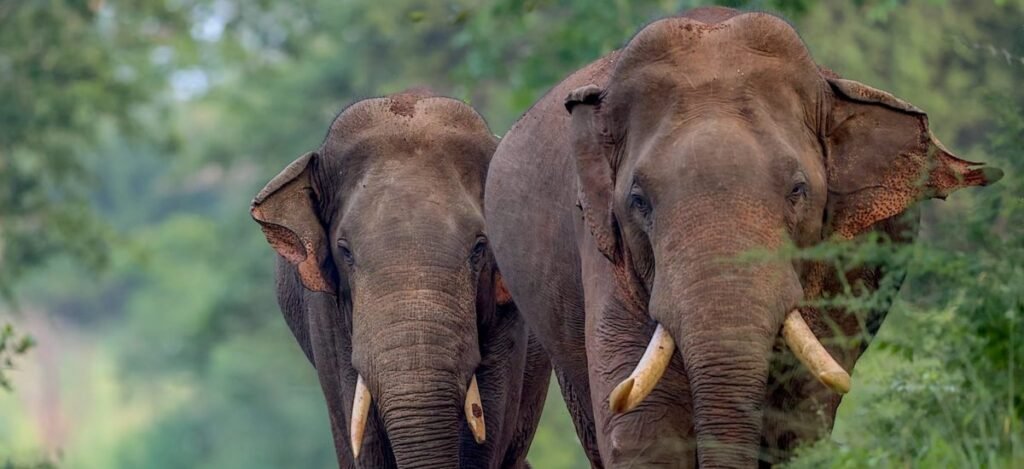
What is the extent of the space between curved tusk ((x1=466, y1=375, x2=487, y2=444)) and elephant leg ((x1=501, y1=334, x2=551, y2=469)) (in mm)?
1190

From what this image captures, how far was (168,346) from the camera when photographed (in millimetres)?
52438

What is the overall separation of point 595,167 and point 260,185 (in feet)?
100

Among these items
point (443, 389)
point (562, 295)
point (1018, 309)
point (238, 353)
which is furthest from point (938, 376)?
point (238, 353)

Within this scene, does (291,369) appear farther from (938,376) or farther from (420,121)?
(938,376)

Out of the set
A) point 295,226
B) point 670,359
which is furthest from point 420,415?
point 670,359

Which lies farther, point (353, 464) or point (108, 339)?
point (108, 339)

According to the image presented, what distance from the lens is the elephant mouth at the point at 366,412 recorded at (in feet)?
33.8

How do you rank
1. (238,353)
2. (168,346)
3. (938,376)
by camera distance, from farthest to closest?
(168,346) < (238,353) < (938,376)

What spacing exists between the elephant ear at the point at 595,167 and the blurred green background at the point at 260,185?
100 centimetres

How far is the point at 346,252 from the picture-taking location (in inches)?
420

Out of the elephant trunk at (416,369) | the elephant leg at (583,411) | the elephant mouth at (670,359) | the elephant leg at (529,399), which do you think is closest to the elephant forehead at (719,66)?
the elephant mouth at (670,359)

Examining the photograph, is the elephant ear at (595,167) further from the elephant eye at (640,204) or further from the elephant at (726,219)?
the elephant eye at (640,204)

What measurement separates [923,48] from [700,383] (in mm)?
21942

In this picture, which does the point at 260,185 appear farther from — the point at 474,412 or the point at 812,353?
the point at 812,353
